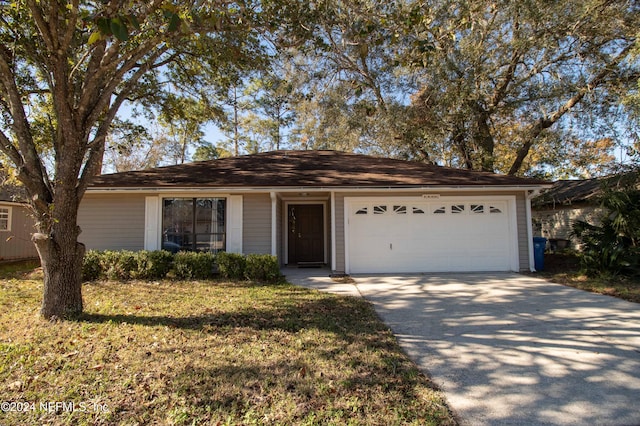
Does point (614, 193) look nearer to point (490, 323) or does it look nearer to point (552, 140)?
point (490, 323)

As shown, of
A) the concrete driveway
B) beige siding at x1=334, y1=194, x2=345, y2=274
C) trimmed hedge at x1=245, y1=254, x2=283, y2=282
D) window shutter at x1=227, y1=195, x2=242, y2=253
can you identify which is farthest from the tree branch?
window shutter at x1=227, y1=195, x2=242, y2=253

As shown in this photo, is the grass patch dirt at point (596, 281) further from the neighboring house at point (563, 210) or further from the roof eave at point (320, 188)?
the neighboring house at point (563, 210)

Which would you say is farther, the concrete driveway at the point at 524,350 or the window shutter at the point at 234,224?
the window shutter at the point at 234,224

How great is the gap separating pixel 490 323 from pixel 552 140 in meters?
12.9

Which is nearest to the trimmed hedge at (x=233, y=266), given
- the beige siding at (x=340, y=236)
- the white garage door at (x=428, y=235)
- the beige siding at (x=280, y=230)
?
the beige siding at (x=280, y=230)

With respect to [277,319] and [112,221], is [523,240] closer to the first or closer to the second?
[277,319]

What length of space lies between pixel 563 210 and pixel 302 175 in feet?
44.0

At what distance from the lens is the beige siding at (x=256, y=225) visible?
9516 millimetres

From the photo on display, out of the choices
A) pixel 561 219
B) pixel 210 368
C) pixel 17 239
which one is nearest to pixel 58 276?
pixel 210 368

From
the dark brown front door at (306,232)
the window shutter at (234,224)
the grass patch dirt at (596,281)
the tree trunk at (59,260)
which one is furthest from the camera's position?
the dark brown front door at (306,232)

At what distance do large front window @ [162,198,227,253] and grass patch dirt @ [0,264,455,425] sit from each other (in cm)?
398

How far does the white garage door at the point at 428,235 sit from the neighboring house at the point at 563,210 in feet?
20.4

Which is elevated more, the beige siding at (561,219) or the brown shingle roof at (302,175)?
the brown shingle roof at (302,175)

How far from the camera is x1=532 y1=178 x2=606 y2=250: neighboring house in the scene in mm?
14273
